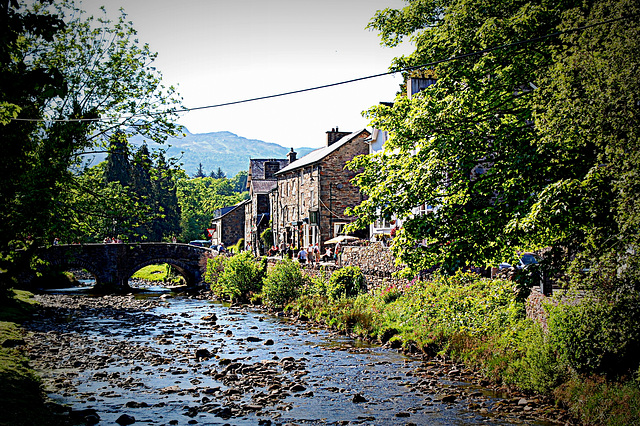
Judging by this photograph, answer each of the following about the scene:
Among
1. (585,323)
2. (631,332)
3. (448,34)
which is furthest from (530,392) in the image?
(448,34)

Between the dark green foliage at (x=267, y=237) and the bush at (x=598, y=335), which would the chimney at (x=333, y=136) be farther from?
the bush at (x=598, y=335)

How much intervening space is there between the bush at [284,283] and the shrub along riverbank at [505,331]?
1.60 metres

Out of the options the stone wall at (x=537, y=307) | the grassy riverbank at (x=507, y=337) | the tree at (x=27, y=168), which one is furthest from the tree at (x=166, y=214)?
the stone wall at (x=537, y=307)

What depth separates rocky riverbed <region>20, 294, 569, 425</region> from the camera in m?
13.9

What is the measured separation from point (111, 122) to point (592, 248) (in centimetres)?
2081

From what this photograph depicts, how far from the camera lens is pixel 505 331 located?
17.8 meters

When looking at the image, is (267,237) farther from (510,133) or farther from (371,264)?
(510,133)

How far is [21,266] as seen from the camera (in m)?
27.4

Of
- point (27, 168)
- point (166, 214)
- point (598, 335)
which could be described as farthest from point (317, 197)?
point (166, 214)

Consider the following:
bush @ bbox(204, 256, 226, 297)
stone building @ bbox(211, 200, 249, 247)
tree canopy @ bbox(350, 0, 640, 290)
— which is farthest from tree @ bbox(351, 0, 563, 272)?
stone building @ bbox(211, 200, 249, 247)

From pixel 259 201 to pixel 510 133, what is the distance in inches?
2241

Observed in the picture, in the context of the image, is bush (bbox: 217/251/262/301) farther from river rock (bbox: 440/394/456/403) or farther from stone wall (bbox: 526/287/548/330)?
river rock (bbox: 440/394/456/403)

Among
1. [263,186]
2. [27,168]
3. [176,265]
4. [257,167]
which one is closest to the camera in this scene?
[27,168]

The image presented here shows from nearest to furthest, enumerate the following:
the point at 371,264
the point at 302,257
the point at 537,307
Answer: the point at 537,307
the point at 371,264
the point at 302,257
